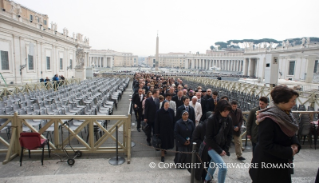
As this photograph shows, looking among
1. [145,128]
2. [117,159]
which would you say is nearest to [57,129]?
[117,159]

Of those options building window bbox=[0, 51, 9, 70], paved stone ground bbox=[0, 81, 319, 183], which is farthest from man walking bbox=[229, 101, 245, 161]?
building window bbox=[0, 51, 9, 70]

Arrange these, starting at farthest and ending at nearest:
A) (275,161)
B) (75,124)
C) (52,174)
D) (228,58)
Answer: (228,58) < (75,124) < (52,174) < (275,161)

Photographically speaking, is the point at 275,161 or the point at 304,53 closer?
the point at 275,161

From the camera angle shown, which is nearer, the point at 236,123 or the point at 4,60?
the point at 236,123

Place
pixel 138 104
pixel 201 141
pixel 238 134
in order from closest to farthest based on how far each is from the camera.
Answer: pixel 201 141
pixel 238 134
pixel 138 104

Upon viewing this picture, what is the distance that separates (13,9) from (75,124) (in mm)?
22959

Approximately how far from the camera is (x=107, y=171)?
14.3 feet

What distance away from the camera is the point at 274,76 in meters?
6.87

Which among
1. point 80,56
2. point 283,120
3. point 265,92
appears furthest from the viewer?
point 80,56

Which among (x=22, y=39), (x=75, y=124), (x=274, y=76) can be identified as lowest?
(x=75, y=124)

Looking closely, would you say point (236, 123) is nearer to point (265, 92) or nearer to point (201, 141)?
point (201, 141)

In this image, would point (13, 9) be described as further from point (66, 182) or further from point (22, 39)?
point (66, 182)

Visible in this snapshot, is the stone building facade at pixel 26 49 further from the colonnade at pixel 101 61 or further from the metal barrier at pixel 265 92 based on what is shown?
the colonnade at pixel 101 61

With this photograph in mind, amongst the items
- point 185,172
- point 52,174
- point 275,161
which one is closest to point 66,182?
point 52,174
